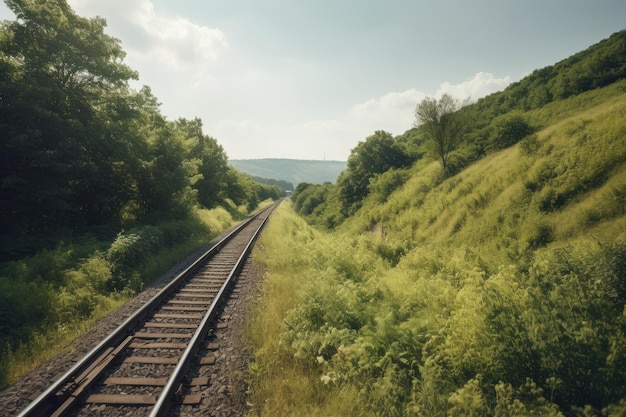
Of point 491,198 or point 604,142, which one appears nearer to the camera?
point 604,142

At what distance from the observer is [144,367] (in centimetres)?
546

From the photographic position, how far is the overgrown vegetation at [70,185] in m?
7.61

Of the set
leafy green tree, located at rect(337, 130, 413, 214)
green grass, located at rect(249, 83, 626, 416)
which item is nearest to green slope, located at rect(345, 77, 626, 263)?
green grass, located at rect(249, 83, 626, 416)

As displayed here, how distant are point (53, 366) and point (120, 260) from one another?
588cm

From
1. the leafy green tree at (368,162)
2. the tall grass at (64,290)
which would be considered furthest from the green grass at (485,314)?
the leafy green tree at (368,162)

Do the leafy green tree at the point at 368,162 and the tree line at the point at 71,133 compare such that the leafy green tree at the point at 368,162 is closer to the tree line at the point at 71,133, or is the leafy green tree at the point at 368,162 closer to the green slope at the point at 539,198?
the green slope at the point at 539,198

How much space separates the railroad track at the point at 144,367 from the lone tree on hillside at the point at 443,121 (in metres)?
20.7

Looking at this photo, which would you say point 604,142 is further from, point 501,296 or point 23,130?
point 23,130

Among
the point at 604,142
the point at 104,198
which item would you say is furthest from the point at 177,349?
the point at 604,142

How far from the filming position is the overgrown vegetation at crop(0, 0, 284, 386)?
7605 millimetres

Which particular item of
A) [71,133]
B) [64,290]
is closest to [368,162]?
[71,133]

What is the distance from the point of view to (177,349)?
6.11 m

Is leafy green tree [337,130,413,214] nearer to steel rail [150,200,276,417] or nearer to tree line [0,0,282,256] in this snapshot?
tree line [0,0,282,256]

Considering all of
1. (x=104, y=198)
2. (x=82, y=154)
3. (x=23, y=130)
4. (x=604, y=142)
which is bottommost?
(x=604, y=142)
